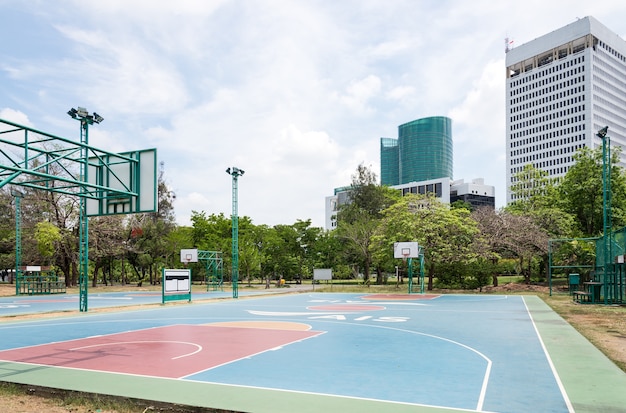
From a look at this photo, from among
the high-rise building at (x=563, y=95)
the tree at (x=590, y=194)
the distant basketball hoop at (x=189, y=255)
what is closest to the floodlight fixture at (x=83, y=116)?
the distant basketball hoop at (x=189, y=255)

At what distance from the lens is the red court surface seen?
9430mm

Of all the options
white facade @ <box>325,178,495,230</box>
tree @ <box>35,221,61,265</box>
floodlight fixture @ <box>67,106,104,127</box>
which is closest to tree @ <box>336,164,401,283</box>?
tree @ <box>35,221,61,265</box>

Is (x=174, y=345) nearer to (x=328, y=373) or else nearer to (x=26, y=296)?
(x=328, y=373)

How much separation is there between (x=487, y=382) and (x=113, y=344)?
8.54 m

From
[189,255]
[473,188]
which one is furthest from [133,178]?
[473,188]

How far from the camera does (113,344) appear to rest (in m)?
12.2

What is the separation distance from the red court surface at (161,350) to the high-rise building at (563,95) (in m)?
123

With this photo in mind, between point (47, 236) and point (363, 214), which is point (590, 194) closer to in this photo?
point (363, 214)

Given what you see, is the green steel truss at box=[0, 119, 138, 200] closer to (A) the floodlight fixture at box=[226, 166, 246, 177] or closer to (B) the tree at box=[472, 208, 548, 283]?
(A) the floodlight fixture at box=[226, 166, 246, 177]

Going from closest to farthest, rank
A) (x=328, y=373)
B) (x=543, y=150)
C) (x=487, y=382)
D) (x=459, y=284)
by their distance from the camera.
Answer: (x=487, y=382) < (x=328, y=373) < (x=459, y=284) < (x=543, y=150)

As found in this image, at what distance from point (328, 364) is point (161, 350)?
397 centimetres

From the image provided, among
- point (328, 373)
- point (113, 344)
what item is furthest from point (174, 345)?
point (328, 373)

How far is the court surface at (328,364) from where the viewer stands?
698 centimetres

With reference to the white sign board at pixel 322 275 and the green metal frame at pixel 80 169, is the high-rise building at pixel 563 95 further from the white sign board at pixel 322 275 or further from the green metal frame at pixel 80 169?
the green metal frame at pixel 80 169
